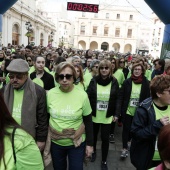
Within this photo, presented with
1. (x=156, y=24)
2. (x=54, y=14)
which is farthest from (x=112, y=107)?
(x=54, y=14)

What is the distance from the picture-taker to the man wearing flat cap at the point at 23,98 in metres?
2.40

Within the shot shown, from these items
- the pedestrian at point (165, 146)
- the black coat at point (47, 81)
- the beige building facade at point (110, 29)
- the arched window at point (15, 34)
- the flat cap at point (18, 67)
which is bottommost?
the black coat at point (47, 81)

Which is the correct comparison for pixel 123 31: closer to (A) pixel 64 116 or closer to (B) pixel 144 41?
(B) pixel 144 41

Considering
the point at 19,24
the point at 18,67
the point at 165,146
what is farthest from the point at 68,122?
the point at 19,24

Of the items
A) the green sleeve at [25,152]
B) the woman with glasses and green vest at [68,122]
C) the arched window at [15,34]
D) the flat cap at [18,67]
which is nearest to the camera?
the green sleeve at [25,152]

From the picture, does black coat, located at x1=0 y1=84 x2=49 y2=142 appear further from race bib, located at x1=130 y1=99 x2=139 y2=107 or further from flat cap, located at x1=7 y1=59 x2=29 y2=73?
race bib, located at x1=130 y1=99 x2=139 y2=107

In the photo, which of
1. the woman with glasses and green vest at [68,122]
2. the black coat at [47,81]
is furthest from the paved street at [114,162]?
the black coat at [47,81]

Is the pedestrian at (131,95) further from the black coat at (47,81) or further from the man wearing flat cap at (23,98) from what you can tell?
the man wearing flat cap at (23,98)

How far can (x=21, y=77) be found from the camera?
2.41 m

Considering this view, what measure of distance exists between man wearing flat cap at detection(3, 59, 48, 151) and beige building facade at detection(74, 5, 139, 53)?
68.8 metres

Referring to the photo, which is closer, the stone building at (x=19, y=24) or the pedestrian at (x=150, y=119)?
the pedestrian at (x=150, y=119)

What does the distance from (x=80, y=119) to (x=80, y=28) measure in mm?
70581

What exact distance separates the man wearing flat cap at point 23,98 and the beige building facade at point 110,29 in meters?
68.8

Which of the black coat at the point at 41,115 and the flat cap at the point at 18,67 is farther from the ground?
the flat cap at the point at 18,67
